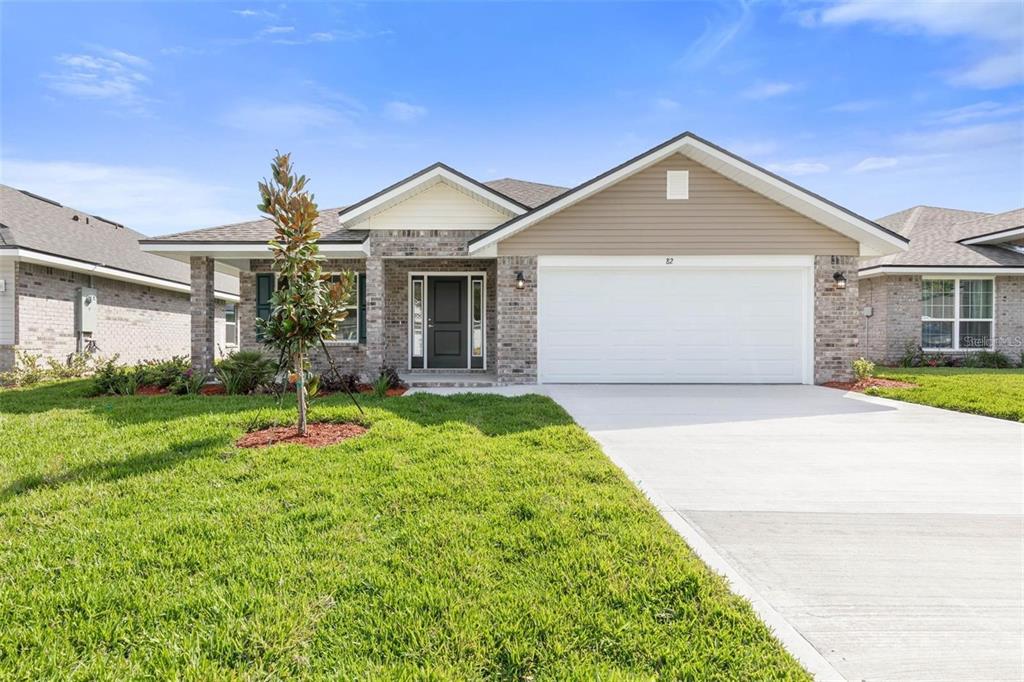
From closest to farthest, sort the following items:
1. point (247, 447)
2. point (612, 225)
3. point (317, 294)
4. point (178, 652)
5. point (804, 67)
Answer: point (178, 652), point (247, 447), point (317, 294), point (612, 225), point (804, 67)

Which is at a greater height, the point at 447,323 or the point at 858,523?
the point at 447,323

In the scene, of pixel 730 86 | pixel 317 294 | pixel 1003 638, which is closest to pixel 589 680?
pixel 1003 638

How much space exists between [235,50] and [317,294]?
752 cm

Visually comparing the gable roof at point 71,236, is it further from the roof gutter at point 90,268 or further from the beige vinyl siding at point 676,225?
the beige vinyl siding at point 676,225

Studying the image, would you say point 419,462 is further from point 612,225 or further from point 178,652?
point 612,225

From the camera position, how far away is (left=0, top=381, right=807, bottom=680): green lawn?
81.7 inches

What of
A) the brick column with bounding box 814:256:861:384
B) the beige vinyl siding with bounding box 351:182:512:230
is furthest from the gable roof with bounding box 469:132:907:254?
the beige vinyl siding with bounding box 351:182:512:230

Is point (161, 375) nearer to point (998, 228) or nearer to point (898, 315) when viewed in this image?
point (898, 315)

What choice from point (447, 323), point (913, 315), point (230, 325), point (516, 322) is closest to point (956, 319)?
point (913, 315)

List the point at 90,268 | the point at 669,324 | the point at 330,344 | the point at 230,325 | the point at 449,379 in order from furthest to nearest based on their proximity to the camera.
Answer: the point at 230,325, the point at 90,268, the point at 330,344, the point at 449,379, the point at 669,324

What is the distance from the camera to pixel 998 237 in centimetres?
1582

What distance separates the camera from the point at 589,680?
1926 millimetres

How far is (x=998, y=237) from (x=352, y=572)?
2192 cm

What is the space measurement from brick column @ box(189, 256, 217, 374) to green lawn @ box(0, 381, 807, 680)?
6.12 meters
